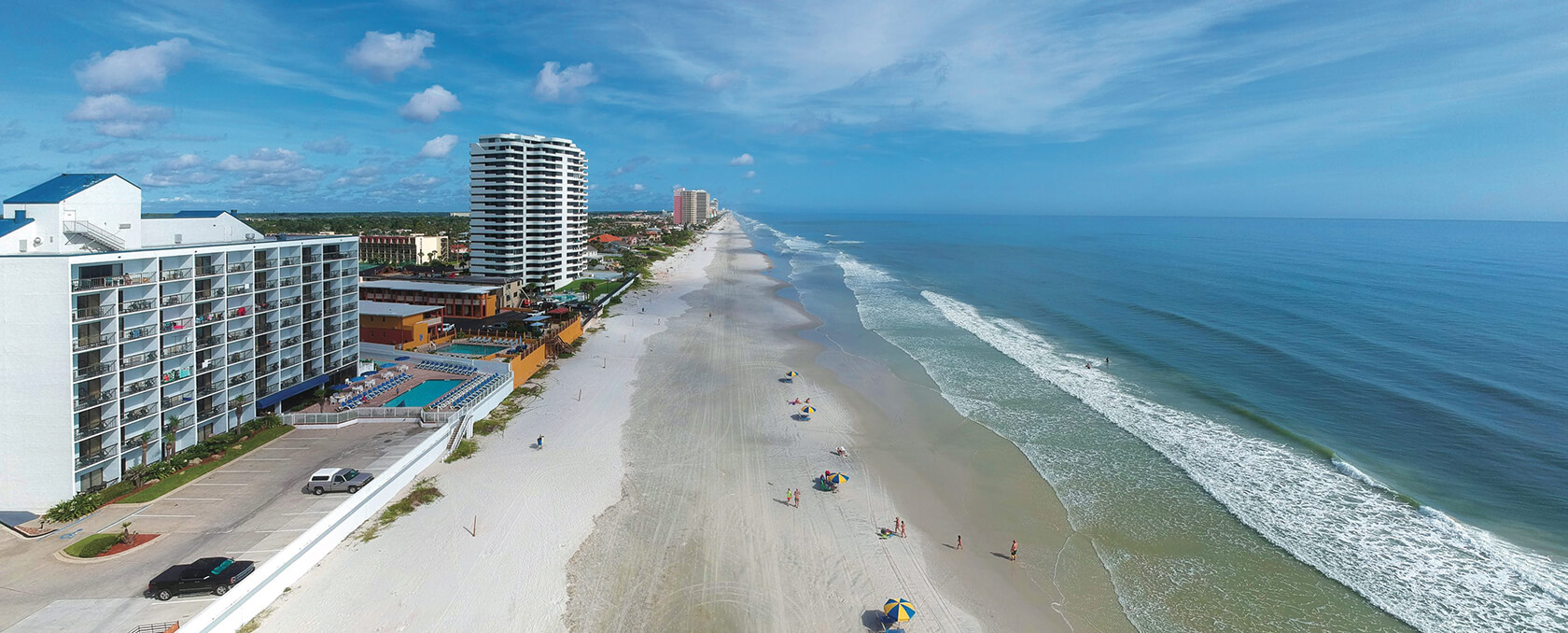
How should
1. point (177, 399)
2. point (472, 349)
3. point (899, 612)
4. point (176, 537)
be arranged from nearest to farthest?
point (899, 612) < point (176, 537) < point (177, 399) < point (472, 349)

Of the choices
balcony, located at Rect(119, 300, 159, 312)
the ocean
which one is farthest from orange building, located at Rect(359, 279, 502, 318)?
balcony, located at Rect(119, 300, 159, 312)

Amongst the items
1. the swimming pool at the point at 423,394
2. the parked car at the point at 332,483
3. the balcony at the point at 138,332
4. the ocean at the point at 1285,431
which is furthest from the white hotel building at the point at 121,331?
the ocean at the point at 1285,431

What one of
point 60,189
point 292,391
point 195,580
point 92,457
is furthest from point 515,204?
point 195,580

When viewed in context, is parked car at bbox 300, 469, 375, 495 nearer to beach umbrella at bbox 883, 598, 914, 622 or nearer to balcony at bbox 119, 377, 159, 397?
balcony at bbox 119, 377, 159, 397

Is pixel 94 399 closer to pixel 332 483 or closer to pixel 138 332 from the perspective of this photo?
pixel 138 332

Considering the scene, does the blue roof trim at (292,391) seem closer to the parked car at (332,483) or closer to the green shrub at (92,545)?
the parked car at (332,483)

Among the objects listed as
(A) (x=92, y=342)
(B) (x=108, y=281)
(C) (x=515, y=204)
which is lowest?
(A) (x=92, y=342)

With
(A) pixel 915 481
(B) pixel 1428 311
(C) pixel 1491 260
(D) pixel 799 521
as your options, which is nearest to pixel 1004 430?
(A) pixel 915 481
